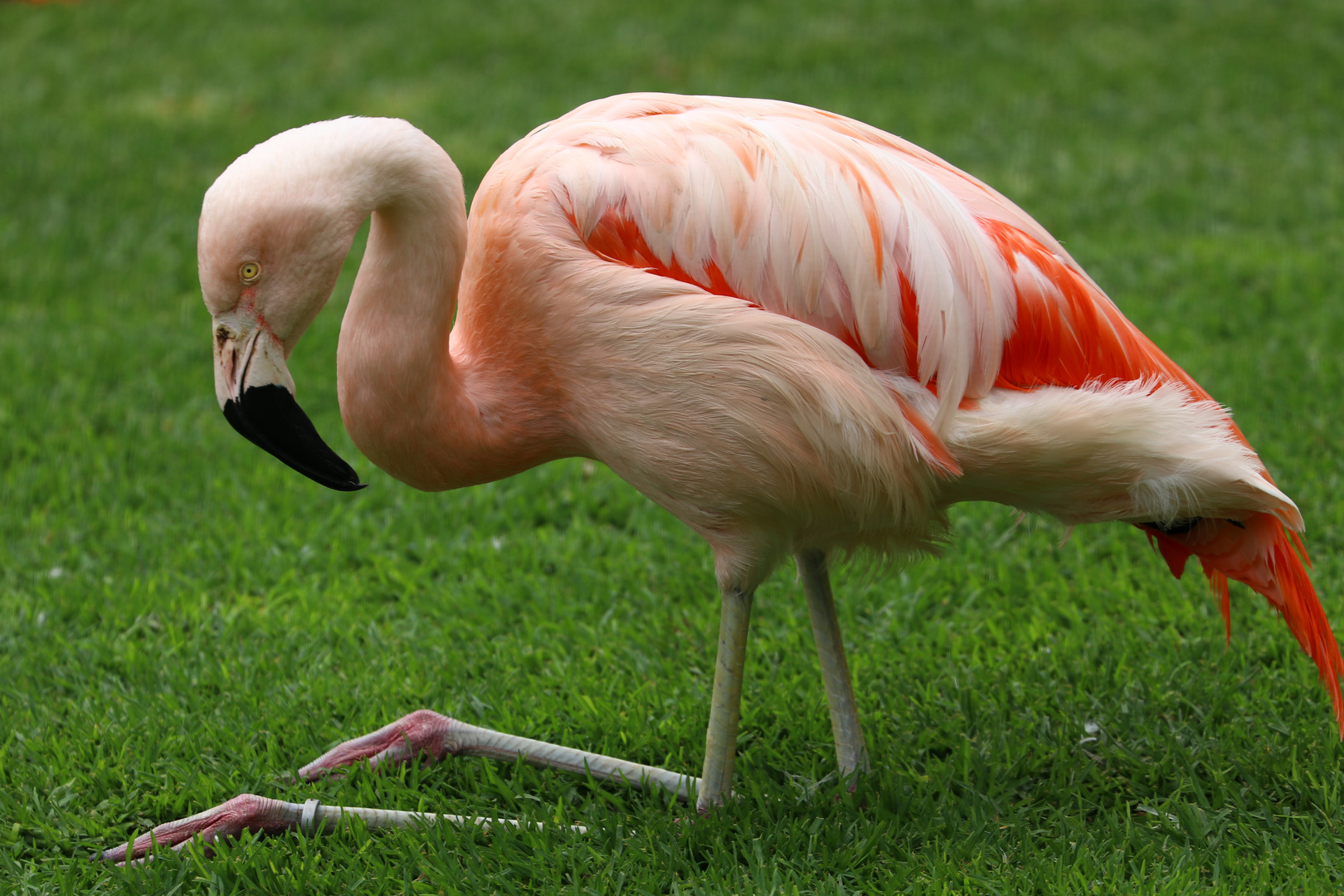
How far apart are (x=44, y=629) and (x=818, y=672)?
8.16 feet

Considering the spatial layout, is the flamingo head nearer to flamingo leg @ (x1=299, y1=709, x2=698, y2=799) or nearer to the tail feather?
flamingo leg @ (x1=299, y1=709, x2=698, y2=799)

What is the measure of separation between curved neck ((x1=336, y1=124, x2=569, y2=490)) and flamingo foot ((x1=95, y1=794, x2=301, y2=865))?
3.00 feet

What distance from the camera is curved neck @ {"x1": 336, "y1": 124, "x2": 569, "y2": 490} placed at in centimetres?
270

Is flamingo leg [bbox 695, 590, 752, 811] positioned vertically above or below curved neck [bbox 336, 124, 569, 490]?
below

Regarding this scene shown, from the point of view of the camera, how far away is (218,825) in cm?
299


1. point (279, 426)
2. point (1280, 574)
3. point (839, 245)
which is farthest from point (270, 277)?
point (1280, 574)

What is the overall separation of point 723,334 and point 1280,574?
4.91 ft

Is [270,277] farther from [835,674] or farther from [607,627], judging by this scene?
[607,627]

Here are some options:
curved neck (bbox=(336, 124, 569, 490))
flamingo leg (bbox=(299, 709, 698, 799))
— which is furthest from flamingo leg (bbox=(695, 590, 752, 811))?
curved neck (bbox=(336, 124, 569, 490))

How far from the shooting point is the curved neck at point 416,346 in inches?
106

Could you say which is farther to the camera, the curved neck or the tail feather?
the tail feather

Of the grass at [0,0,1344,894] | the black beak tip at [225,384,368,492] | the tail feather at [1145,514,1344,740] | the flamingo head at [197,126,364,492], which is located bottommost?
the grass at [0,0,1344,894]

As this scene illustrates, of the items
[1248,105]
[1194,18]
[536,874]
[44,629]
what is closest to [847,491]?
[536,874]

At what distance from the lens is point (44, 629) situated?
4020mm
